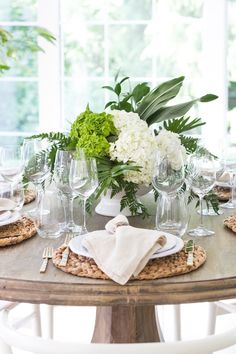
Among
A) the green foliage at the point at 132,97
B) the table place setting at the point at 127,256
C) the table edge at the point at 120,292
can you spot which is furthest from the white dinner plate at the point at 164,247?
the green foliage at the point at 132,97

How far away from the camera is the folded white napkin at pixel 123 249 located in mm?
1372

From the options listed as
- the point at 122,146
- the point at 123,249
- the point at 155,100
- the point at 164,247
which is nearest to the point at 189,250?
the point at 164,247

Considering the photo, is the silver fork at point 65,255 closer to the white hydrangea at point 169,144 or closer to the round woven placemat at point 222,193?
the white hydrangea at point 169,144

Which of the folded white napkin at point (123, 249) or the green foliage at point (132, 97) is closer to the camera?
the folded white napkin at point (123, 249)

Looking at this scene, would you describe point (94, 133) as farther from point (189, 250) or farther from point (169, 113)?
point (189, 250)

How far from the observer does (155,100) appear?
207 centimetres

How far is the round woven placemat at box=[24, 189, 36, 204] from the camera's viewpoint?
2.17 metres

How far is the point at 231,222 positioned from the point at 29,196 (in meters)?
0.72

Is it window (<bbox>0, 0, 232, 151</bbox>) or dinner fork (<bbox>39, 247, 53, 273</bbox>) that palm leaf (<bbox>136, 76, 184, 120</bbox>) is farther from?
window (<bbox>0, 0, 232, 151</bbox>)

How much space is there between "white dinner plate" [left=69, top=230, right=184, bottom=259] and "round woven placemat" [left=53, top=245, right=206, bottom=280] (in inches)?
0.6

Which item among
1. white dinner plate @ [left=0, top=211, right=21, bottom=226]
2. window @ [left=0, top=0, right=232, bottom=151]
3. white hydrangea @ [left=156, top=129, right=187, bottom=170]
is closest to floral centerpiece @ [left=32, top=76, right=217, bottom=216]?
white hydrangea @ [left=156, top=129, right=187, bottom=170]

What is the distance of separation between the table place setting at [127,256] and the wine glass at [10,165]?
503 millimetres

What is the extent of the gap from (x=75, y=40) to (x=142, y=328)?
97.9 inches

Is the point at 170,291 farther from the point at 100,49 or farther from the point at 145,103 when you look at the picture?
the point at 100,49
